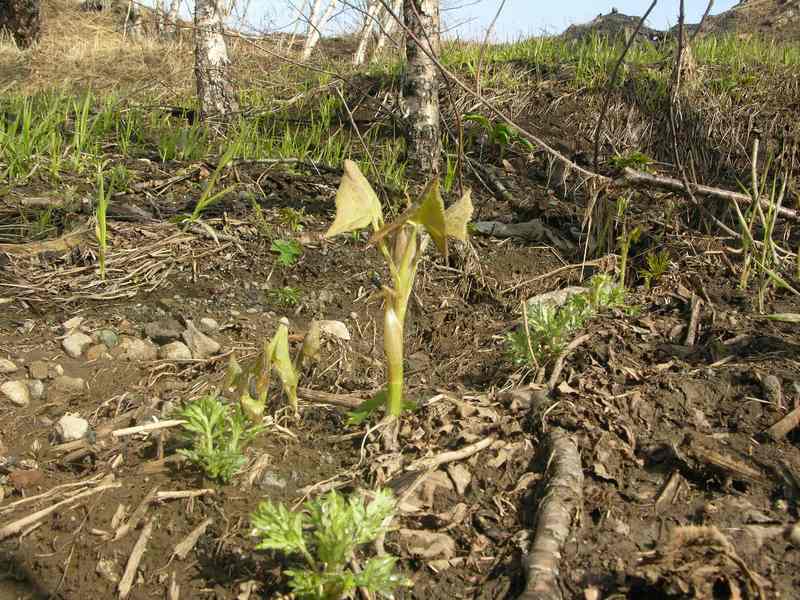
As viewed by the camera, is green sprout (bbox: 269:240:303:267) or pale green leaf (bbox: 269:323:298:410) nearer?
pale green leaf (bbox: 269:323:298:410)

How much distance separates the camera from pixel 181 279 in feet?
8.02

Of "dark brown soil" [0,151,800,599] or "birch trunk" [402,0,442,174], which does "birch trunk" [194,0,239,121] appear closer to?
"birch trunk" [402,0,442,174]

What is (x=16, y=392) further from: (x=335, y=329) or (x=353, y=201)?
(x=353, y=201)

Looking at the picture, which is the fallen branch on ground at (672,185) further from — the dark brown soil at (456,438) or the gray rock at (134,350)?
the gray rock at (134,350)

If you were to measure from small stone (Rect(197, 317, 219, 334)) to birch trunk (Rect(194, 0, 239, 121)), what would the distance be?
2.27 m

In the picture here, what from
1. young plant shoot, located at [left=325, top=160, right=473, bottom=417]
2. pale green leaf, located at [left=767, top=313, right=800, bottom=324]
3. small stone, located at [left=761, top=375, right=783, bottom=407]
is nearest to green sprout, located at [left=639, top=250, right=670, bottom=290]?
pale green leaf, located at [left=767, top=313, right=800, bottom=324]

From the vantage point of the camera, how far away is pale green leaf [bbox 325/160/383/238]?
1479mm

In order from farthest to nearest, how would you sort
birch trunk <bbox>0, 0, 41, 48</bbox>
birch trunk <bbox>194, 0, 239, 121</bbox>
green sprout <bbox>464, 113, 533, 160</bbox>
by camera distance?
1. birch trunk <bbox>0, 0, 41, 48</bbox>
2. birch trunk <bbox>194, 0, 239, 121</bbox>
3. green sprout <bbox>464, 113, 533, 160</bbox>

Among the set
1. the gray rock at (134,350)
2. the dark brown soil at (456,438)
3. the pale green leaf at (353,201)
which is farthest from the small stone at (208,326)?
the pale green leaf at (353,201)

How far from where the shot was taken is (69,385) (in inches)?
74.8

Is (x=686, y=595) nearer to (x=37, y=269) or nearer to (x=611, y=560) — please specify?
(x=611, y=560)

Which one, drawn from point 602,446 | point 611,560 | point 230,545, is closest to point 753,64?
point 602,446

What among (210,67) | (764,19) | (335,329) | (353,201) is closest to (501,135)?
(335,329)

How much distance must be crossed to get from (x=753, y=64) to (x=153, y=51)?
691cm
